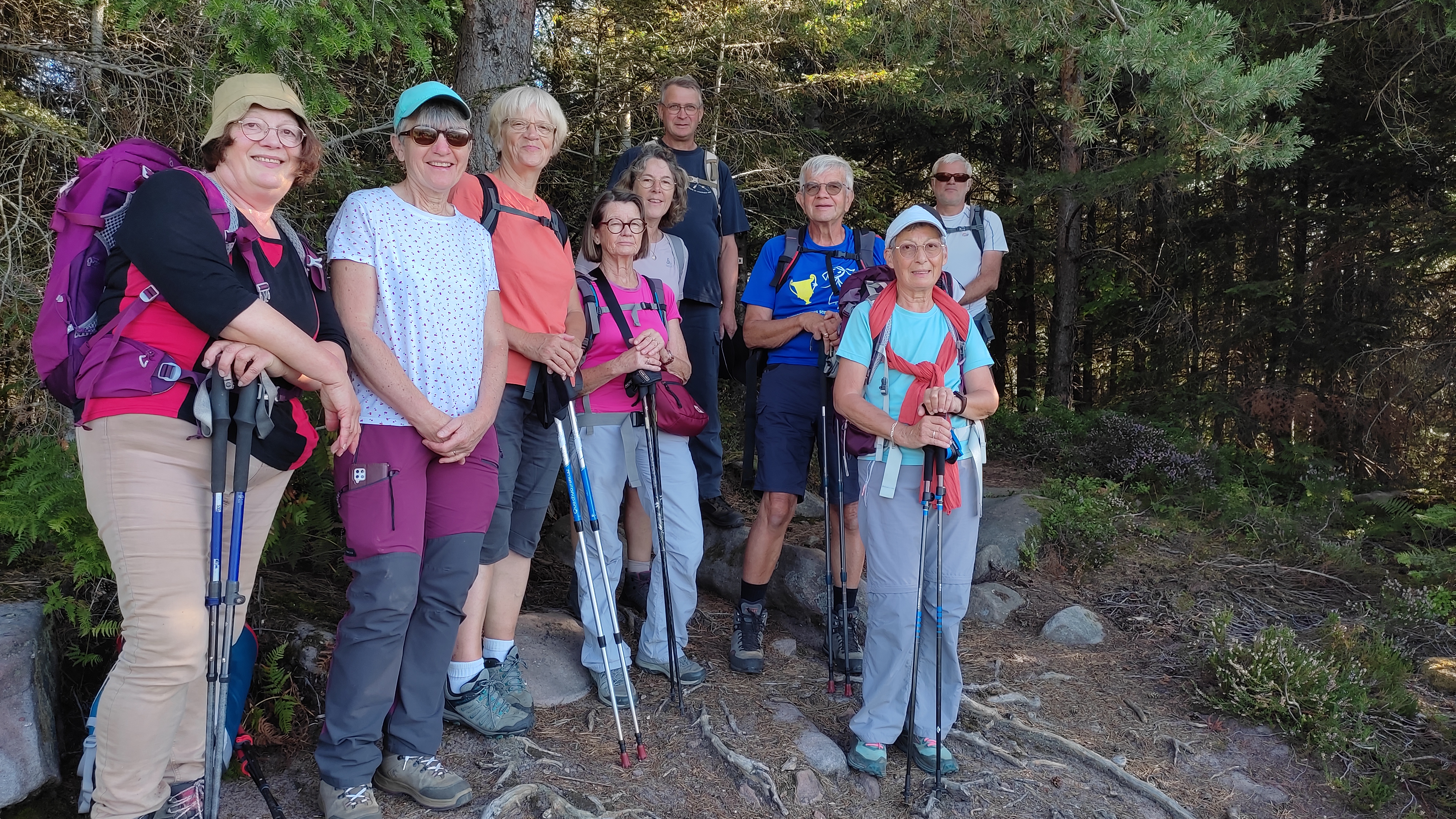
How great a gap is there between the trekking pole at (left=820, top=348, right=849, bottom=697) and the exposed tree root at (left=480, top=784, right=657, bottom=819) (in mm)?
1493

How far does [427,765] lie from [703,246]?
3.24 metres

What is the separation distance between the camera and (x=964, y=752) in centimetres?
410

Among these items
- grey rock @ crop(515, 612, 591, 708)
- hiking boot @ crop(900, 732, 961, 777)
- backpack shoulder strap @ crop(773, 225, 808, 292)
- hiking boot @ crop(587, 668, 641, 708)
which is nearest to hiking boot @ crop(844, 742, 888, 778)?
hiking boot @ crop(900, 732, 961, 777)

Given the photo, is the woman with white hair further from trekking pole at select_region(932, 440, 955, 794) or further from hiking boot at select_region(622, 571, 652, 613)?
trekking pole at select_region(932, 440, 955, 794)

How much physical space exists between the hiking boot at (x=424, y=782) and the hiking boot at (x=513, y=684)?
2.20ft

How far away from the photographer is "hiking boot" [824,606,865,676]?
187 inches

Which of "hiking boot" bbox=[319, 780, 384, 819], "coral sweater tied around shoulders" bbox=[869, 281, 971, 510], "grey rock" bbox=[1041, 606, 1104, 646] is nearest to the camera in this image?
"hiking boot" bbox=[319, 780, 384, 819]

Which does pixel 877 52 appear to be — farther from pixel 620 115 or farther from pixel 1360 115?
pixel 1360 115

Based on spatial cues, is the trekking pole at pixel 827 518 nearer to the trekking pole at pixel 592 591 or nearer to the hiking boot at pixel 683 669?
the hiking boot at pixel 683 669

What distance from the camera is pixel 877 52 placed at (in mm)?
8492

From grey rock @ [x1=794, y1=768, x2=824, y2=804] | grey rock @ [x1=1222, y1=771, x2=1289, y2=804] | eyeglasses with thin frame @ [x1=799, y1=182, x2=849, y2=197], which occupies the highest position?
eyeglasses with thin frame @ [x1=799, y1=182, x2=849, y2=197]

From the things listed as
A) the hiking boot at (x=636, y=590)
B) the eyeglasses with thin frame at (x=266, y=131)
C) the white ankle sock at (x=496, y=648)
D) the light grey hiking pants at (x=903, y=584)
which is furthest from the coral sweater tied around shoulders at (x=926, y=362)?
the eyeglasses with thin frame at (x=266, y=131)

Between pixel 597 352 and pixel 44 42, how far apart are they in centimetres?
359

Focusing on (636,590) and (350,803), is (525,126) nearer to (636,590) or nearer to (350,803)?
(350,803)
